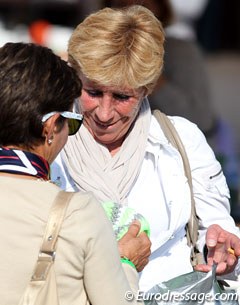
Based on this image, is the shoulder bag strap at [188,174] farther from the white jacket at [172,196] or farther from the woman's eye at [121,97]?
the woman's eye at [121,97]

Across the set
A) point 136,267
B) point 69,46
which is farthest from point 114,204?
point 69,46

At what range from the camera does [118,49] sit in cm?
321

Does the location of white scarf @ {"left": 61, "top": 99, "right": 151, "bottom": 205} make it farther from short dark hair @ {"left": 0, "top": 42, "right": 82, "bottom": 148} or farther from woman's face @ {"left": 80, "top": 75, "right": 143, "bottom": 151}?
short dark hair @ {"left": 0, "top": 42, "right": 82, "bottom": 148}

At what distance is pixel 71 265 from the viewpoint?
7.87 ft

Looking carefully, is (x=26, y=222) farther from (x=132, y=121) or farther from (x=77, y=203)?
(x=132, y=121)

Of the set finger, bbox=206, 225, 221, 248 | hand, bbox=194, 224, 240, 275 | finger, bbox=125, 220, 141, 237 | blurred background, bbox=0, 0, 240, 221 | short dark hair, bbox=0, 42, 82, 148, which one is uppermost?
short dark hair, bbox=0, 42, 82, 148

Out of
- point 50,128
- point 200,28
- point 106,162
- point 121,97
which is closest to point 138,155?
point 106,162

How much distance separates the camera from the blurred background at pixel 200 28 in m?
12.7

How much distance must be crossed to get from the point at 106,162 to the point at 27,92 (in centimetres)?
93

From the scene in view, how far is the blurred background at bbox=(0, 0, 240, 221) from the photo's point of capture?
1272cm

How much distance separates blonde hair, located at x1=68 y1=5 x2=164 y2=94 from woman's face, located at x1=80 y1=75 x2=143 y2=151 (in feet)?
0.14

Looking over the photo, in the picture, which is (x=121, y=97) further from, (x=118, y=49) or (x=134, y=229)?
(x=134, y=229)

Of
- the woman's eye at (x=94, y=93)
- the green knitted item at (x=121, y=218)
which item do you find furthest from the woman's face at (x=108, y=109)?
the green knitted item at (x=121, y=218)

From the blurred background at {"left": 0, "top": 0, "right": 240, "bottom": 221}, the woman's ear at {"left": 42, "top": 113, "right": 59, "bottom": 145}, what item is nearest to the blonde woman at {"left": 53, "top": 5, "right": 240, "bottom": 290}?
the woman's ear at {"left": 42, "top": 113, "right": 59, "bottom": 145}
